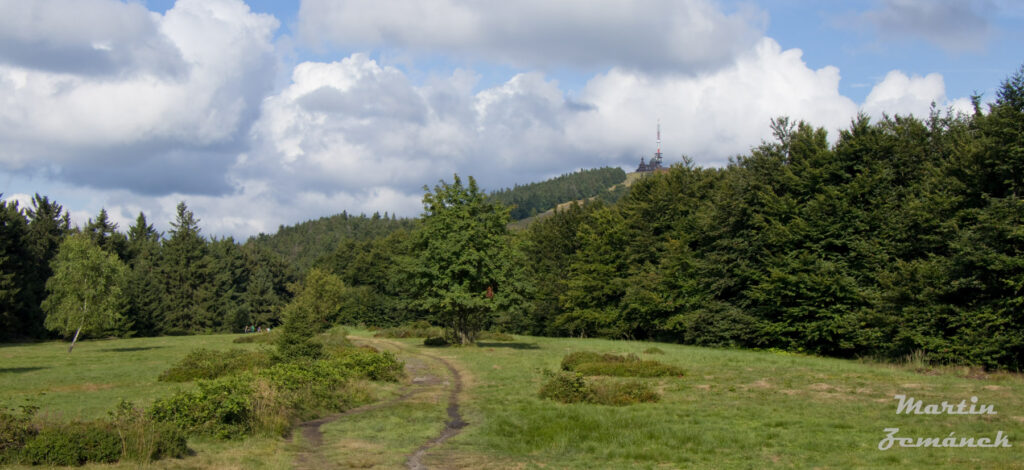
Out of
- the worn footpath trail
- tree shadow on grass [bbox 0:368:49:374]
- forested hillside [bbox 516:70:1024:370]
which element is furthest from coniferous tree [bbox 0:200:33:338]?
forested hillside [bbox 516:70:1024:370]

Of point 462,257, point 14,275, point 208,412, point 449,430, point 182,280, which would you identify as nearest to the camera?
point 208,412

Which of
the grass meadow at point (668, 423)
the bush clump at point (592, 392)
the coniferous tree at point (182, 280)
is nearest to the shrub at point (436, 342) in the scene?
the grass meadow at point (668, 423)

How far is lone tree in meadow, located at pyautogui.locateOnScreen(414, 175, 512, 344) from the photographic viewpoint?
136ft

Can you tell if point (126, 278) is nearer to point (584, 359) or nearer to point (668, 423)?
point (584, 359)

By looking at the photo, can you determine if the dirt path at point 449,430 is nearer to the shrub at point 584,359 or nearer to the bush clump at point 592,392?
the bush clump at point 592,392

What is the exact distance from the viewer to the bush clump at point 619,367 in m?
26.3

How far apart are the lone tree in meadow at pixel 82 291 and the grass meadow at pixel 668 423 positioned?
69.8ft

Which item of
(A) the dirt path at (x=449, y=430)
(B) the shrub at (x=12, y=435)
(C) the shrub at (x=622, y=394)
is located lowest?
(A) the dirt path at (x=449, y=430)

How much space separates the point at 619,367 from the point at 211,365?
1812cm

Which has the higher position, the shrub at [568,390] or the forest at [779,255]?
the forest at [779,255]

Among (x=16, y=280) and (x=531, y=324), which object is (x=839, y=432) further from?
(x=16, y=280)

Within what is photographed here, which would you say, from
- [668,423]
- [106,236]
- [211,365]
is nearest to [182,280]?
[106,236]

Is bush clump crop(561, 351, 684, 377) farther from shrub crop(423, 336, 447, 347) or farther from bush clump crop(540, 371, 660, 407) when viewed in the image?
shrub crop(423, 336, 447, 347)

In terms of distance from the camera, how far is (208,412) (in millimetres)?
14766
